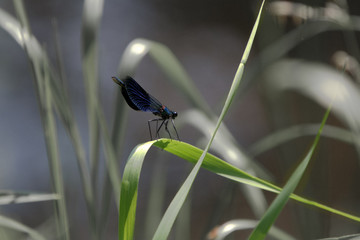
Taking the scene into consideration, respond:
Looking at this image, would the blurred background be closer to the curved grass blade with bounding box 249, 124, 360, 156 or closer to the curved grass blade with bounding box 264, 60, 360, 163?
the curved grass blade with bounding box 249, 124, 360, 156

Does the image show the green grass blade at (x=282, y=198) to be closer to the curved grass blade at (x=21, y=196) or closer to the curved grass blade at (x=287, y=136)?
the curved grass blade at (x=21, y=196)

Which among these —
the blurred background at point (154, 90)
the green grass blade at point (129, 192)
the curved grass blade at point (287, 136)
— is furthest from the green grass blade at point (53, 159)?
the blurred background at point (154, 90)

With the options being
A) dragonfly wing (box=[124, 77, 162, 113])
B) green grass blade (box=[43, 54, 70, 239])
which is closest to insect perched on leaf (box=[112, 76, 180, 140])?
dragonfly wing (box=[124, 77, 162, 113])

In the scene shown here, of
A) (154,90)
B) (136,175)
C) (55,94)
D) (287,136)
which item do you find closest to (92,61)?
(55,94)

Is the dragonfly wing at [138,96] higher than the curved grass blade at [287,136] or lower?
higher

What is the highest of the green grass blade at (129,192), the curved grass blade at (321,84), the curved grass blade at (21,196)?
the curved grass blade at (321,84)

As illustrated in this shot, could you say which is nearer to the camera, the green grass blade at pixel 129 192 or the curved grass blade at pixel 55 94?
the green grass blade at pixel 129 192

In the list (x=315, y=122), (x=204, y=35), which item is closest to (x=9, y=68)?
(x=204, y=35)

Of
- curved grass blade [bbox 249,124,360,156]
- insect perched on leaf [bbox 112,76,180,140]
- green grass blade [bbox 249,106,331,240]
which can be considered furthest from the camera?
curved grass blade [bbox 249,124,360,156]

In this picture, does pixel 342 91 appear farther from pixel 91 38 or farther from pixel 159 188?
pixel 159 188
